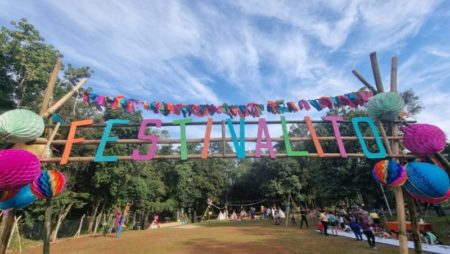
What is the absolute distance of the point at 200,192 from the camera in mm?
42625

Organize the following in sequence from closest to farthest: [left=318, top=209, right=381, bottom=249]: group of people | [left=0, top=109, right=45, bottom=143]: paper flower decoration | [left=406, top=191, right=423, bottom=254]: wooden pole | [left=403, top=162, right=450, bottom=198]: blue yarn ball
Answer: [left=0, top=109, right=45, bottom=143]: paper flower decoration, [left=403, top=162, right=450, bottom=198]: blue yarn ball, [left=406, top=191, right=423, bottom=254]: wooden pole, [left=318, top=209, right=381, bottom=249]: group of people

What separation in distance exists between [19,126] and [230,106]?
5.15 metres

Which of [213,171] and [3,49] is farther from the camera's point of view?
[213,171]

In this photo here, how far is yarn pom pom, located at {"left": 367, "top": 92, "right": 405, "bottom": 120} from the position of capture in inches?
308

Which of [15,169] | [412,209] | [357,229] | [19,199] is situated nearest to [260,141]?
[412,209]

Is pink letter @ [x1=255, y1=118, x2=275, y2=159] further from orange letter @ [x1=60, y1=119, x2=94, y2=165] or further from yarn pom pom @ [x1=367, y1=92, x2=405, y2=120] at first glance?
orange letter @ [x1=60, y1=119, x2=94, y2=165]

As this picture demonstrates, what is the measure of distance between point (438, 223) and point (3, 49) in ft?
94.9

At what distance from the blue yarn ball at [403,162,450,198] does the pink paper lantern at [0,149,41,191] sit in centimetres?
851

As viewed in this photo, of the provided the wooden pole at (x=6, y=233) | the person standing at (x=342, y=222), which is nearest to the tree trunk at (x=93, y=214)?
the person standing at (x=342, y=222)

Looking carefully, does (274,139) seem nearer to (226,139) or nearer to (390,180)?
(226,139)

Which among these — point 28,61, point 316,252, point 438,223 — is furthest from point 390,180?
point 28,61

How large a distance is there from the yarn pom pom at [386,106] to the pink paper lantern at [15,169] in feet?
26.6

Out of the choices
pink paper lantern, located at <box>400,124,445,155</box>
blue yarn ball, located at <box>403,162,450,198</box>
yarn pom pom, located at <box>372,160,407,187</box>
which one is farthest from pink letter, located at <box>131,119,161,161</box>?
pink paper lantern, located at <box>400,124,445,155</box>

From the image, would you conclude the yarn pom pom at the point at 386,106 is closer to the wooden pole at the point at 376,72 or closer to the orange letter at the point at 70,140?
the wooden pole at the point at 376,72
